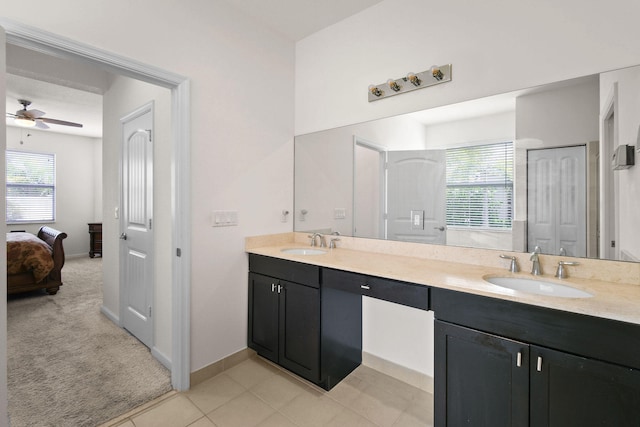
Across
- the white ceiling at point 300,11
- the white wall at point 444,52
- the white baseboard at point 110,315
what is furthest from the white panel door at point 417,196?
the white baseboard at point 110,315

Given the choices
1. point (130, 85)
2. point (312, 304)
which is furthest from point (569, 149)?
point (130, 85)

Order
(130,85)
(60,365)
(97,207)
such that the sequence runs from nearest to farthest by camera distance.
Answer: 1. (60,365)
2. (130,85)
3. (97,207)

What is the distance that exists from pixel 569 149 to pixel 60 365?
3635mm

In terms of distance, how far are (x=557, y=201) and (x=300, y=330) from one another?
5.50 feet

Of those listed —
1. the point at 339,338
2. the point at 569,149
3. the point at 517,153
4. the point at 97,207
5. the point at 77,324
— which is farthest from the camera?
the point at 97,207

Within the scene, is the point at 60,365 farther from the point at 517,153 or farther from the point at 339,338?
the point at 517,153

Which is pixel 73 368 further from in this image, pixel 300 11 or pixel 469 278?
pixel 300 11

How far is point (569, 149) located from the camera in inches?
61.4

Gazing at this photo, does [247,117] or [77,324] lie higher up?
[247,117]

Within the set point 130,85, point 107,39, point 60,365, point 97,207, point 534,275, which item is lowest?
point 60,365

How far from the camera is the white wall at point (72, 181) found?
20.1ft

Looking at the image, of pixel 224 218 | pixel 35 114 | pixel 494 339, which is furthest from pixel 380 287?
pixel 35 114

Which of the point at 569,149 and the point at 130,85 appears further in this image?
the point at 130,85

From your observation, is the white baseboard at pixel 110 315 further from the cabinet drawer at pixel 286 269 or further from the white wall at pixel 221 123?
the cabinet drawer at pixel 286 269
